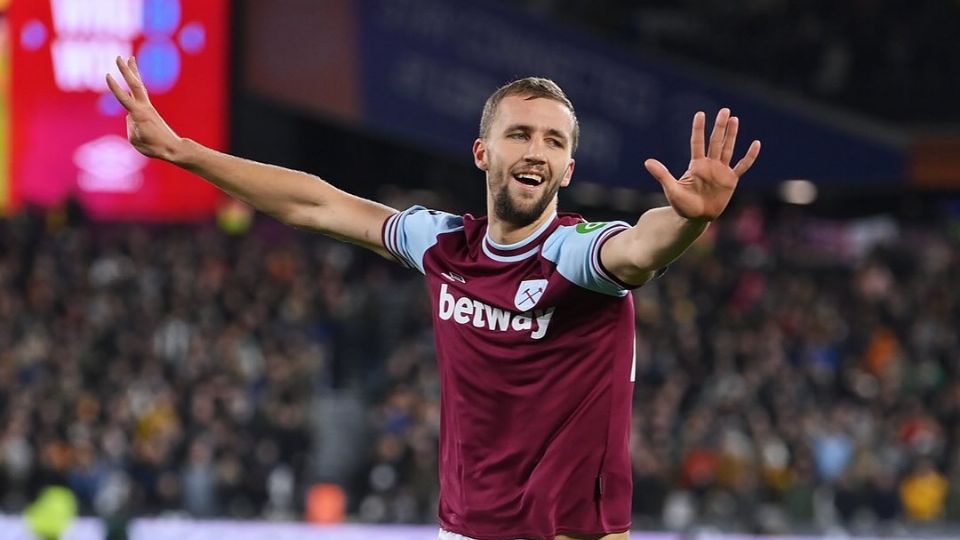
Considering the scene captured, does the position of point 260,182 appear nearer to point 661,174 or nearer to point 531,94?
point 531,94

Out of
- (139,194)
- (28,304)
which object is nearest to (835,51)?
(139,194)

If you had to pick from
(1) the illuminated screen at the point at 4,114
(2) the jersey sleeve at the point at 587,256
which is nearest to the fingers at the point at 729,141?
(2) the jersey sleeve at the point at 587,256

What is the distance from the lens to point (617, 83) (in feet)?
72.7

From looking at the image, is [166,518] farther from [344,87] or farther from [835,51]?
[835,51]

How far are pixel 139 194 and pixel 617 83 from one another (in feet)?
21.8

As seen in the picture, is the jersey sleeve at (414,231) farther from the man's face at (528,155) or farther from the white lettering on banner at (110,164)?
the white lettering on banner at (110,164)

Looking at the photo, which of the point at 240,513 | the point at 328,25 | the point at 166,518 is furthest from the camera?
the point at 328,25

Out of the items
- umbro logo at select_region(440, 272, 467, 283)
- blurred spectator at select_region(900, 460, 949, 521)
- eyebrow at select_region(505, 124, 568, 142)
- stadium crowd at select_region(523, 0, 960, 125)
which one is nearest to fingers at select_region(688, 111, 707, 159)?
eyebrow at select_region(505, 124, 568, 142)

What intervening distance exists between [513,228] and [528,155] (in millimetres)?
193

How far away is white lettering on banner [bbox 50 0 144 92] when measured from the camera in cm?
1883

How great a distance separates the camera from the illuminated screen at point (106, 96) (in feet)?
62.0

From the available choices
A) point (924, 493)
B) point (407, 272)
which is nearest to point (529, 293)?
point (924, 493)

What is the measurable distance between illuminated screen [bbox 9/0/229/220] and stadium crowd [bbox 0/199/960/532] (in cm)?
53

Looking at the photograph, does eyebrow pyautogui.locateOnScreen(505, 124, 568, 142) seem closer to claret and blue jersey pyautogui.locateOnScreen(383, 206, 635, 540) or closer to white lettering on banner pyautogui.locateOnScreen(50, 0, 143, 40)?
claret and blue jersey pyautogui.locateOnScreen(383, 206, 635, 540)
